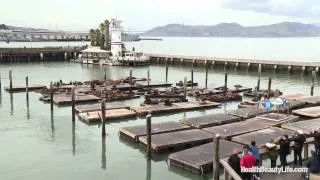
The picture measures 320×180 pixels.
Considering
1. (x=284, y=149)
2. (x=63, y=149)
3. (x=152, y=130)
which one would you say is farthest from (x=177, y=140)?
(x=284, y=149)

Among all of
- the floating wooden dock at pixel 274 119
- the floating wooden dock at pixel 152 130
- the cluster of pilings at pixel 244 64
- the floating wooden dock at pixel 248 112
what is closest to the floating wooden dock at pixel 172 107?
the floating wooden dock at pixel 248 112

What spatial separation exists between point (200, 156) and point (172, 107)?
13233 millimetres

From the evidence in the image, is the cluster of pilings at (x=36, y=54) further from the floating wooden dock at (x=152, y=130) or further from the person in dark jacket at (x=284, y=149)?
the person in dark jacket at (x=284, y=149)

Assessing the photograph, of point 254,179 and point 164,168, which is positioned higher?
point 254,179

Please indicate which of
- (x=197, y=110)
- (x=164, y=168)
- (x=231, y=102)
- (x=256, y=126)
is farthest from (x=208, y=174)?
(x=231, y=102)

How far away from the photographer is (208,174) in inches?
684

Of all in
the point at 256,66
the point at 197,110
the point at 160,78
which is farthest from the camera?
the point at 256,66

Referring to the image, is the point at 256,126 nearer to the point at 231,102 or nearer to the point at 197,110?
the point at 197,110

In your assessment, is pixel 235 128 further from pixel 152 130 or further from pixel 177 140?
pixel 152 130

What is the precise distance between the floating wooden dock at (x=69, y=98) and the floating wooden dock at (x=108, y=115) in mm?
5166

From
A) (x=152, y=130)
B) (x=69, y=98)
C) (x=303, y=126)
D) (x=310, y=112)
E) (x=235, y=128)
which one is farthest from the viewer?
(x=69, y=98)

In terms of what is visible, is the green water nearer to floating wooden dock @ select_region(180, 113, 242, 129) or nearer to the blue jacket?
the blue jacket

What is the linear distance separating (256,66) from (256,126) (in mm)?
39134

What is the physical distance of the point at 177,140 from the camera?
67.6 feet
